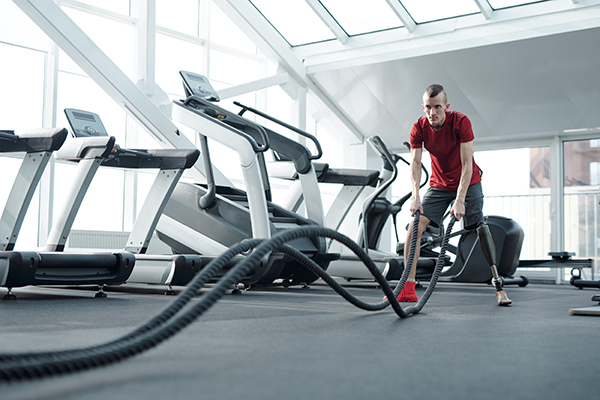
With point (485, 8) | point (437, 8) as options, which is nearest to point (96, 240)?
point (437, 8)

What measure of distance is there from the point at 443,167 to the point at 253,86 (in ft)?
15.0

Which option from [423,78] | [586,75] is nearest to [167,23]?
[423,78]

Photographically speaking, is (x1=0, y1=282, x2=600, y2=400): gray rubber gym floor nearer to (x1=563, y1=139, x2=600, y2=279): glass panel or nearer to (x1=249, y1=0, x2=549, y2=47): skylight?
(x1=249, y1=0, x2=549, y2=47): skylight

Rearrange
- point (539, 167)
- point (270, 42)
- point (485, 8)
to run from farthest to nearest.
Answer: point (539, 167)
point (270, 42)
point (485, 8)

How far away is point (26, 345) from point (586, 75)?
664 centimetres

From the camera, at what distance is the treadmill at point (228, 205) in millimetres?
4008

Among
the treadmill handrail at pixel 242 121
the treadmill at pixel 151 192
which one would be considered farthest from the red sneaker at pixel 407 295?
the treadmill handrail at pixel 242 121

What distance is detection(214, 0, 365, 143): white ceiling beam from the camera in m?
7.56

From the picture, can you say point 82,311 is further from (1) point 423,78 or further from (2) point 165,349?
(1) point 423,78

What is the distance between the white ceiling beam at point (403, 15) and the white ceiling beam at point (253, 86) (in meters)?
1.76

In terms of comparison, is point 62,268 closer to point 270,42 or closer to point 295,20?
point 270,42

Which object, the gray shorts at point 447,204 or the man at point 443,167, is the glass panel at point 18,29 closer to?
the man at point 443,167

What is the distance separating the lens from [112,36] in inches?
274

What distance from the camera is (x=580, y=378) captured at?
4.09 feet
